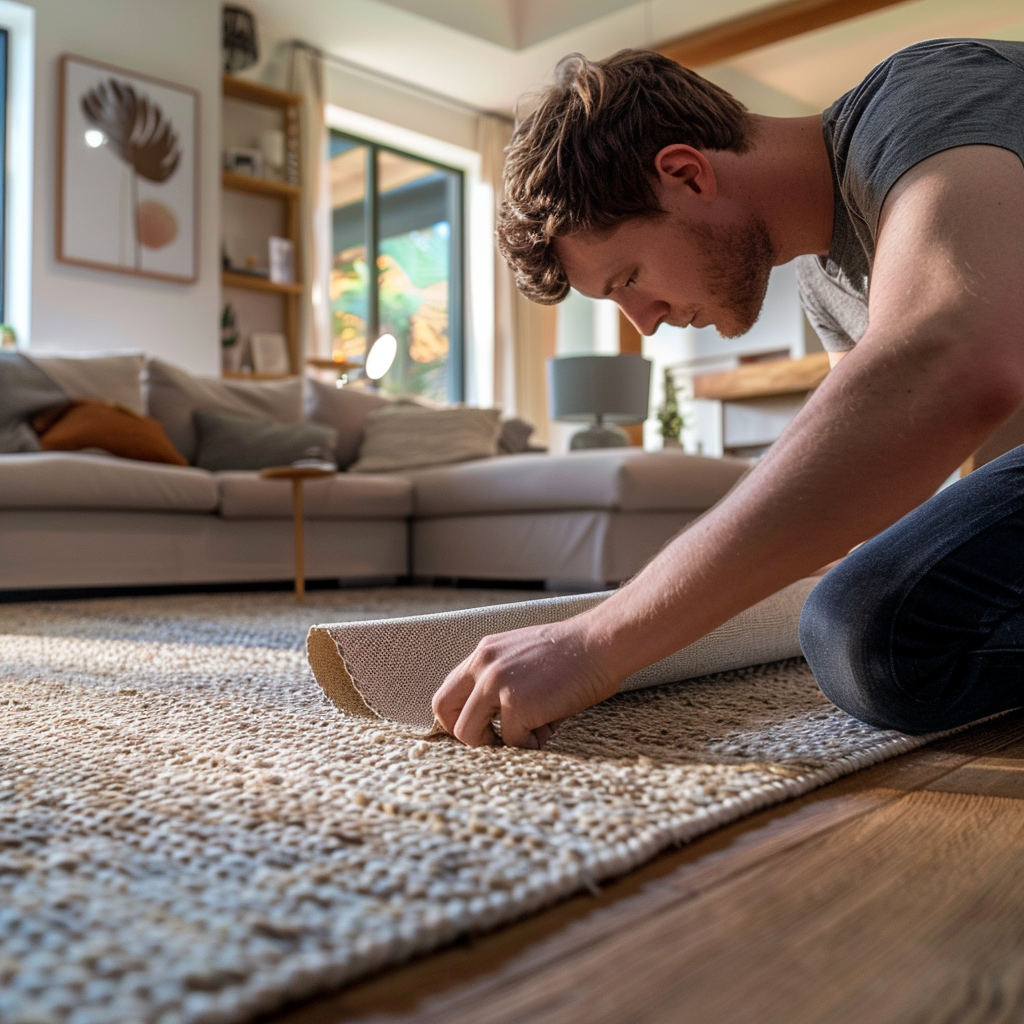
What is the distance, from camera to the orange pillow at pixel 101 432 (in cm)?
360

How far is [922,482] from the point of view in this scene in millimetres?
692

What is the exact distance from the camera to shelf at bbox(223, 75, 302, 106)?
18.4 feet

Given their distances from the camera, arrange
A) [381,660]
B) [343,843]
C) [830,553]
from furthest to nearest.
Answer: [381,660] → [830,553] → [343,843]

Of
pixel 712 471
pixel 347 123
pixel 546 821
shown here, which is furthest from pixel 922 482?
pixel 347 123

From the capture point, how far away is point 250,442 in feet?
13.6

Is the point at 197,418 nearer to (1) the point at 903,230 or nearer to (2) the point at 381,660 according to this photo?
(2) the point at 381,660

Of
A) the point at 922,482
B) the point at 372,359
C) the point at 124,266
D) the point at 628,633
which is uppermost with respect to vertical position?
the point at 124,266

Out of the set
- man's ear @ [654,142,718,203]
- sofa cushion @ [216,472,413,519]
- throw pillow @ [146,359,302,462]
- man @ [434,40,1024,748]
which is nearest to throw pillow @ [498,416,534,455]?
sofa cushion @ [216,472,413,519]

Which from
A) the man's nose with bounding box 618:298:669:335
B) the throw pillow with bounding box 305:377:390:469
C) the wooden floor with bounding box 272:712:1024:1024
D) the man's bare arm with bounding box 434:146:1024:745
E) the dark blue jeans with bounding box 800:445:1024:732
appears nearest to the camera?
the wooden floor with bounding box 272:712:1024:1024

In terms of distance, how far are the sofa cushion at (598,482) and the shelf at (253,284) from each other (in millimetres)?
2510

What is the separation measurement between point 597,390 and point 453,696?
11.8ft

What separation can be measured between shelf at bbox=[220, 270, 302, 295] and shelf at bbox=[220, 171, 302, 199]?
1.62 ft

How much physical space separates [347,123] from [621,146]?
19.3 ft

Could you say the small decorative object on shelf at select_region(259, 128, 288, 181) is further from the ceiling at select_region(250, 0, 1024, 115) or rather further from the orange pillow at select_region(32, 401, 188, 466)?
the orange pillow at select_region(32, 401, 188, 466)
